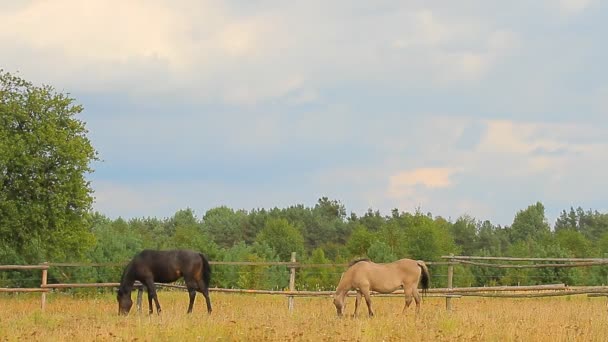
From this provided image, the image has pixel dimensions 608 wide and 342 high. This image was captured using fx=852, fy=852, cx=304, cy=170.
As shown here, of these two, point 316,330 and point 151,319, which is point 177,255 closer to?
point 151,319

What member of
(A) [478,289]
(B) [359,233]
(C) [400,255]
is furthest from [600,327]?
(B) [359,233]

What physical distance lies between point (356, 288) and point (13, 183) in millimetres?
13956

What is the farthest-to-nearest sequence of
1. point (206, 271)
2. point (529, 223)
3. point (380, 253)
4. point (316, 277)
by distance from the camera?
point (529, 223) → point (316, 277) → point (380, 253) → point (206, 271)

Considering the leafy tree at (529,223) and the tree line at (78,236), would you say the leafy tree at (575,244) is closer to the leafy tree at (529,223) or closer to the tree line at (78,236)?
the tree line at (78,236)

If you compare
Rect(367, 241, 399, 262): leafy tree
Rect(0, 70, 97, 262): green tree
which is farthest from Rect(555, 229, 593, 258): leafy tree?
Rect(0, 70, 97, 262): green tree

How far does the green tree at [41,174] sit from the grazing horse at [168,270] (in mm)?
9217

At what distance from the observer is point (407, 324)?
13.0m

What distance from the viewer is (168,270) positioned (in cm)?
1792

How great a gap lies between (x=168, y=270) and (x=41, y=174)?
399 inches

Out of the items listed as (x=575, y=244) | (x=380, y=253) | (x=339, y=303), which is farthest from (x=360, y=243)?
(x=339, y=303)

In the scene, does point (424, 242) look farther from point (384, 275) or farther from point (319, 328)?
point (319, 328)

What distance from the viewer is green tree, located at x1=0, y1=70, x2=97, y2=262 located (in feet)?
85.2

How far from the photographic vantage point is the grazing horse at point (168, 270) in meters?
17.8

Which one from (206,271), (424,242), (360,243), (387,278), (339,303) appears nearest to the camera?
(339,303)
